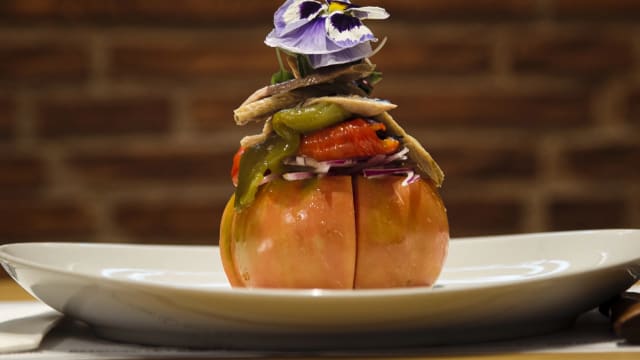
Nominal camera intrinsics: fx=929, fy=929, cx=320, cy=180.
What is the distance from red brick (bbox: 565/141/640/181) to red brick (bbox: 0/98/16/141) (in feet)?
3.35

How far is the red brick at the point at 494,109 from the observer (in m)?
1.68

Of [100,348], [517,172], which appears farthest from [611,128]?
[100,348]

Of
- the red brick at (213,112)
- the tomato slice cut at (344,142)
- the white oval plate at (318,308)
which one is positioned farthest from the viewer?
the red brick at (213,112)

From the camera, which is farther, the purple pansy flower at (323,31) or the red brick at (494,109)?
the red brick at (494,109)

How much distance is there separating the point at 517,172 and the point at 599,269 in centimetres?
118

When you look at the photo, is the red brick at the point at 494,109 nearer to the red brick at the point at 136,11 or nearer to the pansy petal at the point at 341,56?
the red brick at the point at 136,11

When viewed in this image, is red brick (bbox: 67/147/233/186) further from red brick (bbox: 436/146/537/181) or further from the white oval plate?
the white oval plate

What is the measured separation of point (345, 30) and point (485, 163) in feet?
3.49

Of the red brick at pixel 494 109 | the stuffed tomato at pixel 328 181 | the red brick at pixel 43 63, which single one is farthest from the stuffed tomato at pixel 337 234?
the red brick at pixel 43 63

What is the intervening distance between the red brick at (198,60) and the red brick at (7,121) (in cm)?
19

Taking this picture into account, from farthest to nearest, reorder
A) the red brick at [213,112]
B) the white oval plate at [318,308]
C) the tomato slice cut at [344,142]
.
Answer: the red brick at [213,112] < the tomato slice cut at [344,142] < the white oval plate at [318,308]

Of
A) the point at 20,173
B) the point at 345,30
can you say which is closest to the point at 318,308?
the point at 345,30

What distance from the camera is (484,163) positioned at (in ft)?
5.57

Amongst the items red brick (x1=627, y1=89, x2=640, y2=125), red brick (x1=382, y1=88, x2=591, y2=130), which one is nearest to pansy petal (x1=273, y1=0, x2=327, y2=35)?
red brick (x1=382, y1=88, x2=591, y2=130)
